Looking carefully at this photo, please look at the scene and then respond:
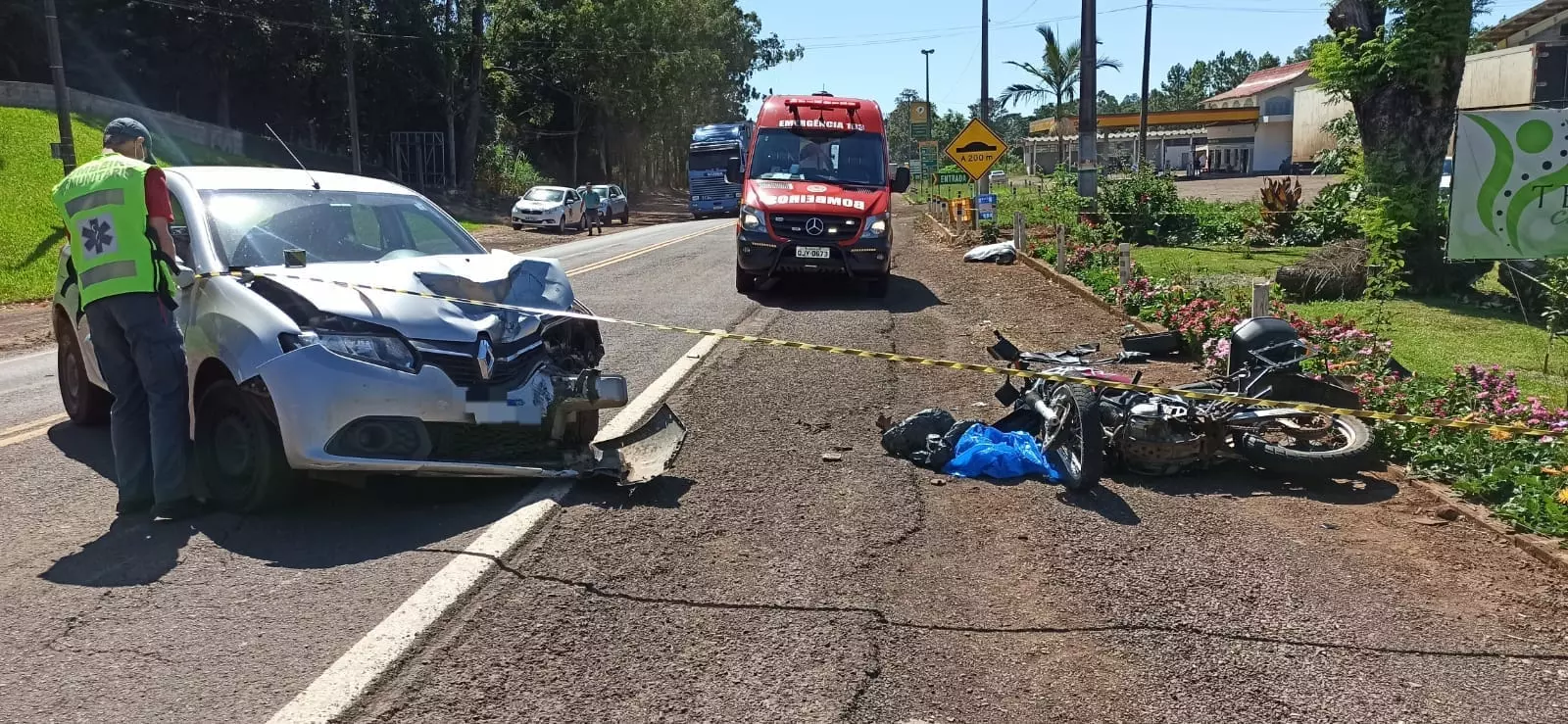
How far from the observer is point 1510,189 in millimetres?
8211

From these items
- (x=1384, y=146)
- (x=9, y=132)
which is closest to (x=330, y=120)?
(x=9, y=132)

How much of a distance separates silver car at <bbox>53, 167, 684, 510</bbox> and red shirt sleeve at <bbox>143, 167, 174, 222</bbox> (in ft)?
0.95

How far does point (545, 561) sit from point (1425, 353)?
813cm

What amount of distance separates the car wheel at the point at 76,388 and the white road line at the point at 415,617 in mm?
3248

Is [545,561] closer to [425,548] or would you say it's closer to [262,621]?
[425,548]

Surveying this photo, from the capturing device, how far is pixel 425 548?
504 cm

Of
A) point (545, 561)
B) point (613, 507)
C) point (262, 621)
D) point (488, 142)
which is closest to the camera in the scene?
point (262, 621)

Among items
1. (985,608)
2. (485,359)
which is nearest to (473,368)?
(485,359)

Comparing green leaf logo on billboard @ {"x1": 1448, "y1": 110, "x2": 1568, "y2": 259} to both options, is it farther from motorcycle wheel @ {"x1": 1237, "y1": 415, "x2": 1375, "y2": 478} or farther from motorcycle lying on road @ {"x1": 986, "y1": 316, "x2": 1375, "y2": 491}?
motorcycle wheel @ {"x1": 1237, "y1": 415, "x2": 1375, "y2": 478}

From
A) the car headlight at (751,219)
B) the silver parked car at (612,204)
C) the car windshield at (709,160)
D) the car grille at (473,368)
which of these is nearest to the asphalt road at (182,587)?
the car grille at (473,368)

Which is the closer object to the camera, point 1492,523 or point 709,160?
point 1492,523

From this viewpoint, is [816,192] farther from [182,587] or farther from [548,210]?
[548,210]

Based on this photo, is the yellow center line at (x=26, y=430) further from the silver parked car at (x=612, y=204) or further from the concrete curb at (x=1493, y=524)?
the silver parked car at (x=612, y=204)

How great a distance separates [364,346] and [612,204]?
40.2m
